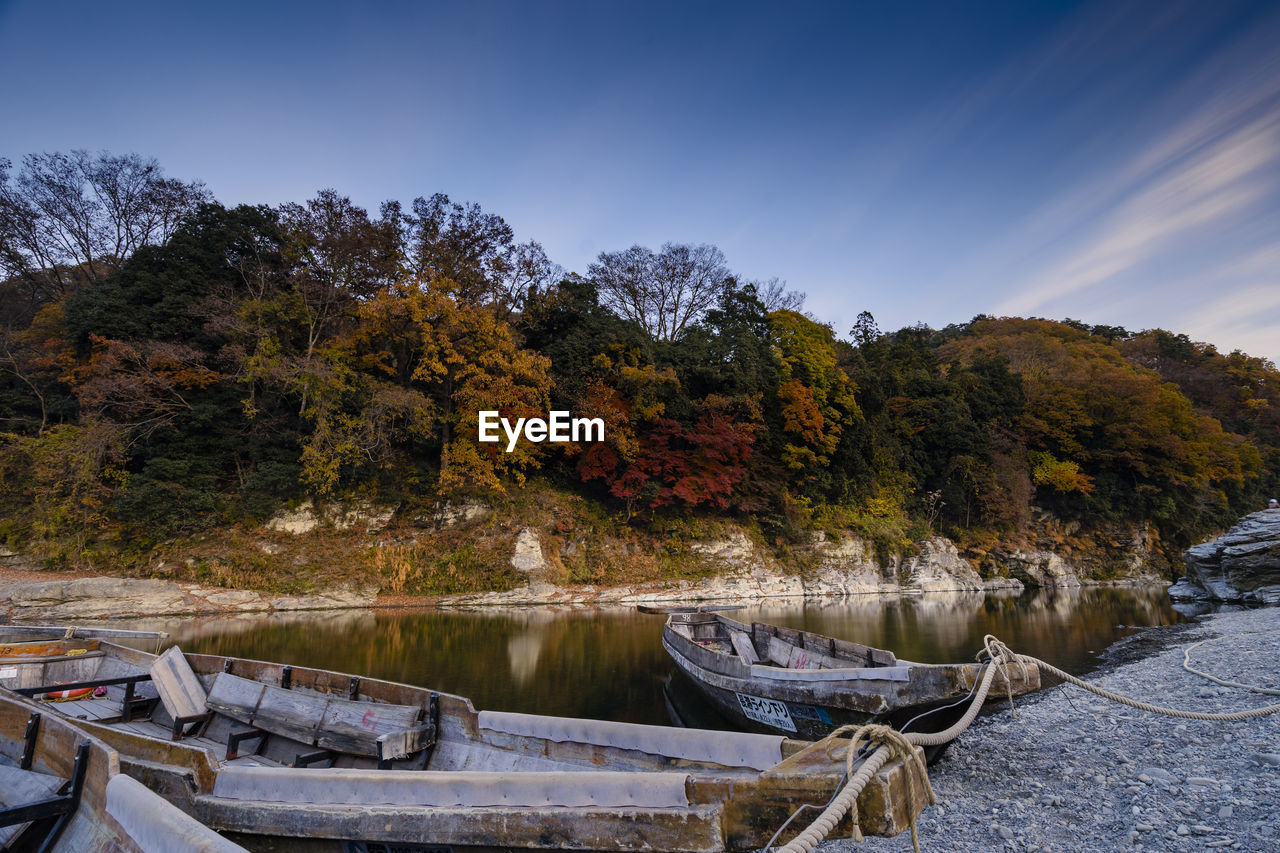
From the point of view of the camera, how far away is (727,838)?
258 cm

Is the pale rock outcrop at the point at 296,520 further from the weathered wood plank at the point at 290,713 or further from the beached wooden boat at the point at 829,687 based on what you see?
the weathered wood plank at the point at 290,713

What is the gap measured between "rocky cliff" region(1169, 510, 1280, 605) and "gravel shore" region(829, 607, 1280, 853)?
576 inches

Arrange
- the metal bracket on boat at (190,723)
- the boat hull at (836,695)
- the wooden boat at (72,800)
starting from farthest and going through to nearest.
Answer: the metal bracket on boat at (190,723), the boat hull at (836,695), the wooden boat at (72,800)

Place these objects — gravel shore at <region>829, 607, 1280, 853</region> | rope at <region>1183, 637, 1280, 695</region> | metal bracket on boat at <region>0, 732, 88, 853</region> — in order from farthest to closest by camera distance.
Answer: rope at <region>1183, 637, 1280, 695</region>
gravel shore at <region>829, 607, 1280, 853</region>
metal bracket on boat at <region>0, 732, 88, 853</region>

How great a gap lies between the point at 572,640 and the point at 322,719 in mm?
9706

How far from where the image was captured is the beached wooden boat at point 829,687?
5145 millimetres

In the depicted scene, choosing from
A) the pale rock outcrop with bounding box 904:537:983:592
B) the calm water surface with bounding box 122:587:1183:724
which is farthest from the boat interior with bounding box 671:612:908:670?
the pale rock outcrop with bounding box 904:537:983:592

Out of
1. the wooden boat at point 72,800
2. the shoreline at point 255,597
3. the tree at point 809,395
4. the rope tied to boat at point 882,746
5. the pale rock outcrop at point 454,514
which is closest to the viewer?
the wooden boat at point 72,800

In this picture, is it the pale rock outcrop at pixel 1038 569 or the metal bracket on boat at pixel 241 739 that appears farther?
the pale rock outcrop at pixel 1038 569

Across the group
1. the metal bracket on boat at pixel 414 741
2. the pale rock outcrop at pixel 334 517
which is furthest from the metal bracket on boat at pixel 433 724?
the pale rock outcrop at pixel 334 517

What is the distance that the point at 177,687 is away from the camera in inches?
226

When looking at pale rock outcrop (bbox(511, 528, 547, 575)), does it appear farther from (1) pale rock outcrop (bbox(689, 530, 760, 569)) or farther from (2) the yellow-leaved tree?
(1) pale rock outcrop (bbox(689, 530, 760, 569))

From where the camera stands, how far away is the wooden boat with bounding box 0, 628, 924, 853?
260cm

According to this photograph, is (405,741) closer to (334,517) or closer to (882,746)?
(882,746)
